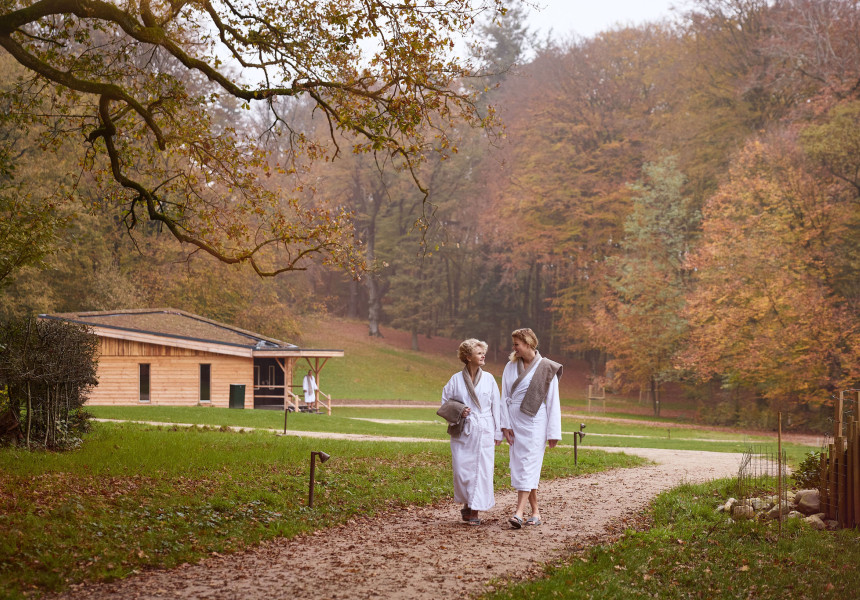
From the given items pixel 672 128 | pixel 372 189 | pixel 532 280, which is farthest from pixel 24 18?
pixel 532 280

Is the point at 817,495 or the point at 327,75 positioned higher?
the point at 327,75

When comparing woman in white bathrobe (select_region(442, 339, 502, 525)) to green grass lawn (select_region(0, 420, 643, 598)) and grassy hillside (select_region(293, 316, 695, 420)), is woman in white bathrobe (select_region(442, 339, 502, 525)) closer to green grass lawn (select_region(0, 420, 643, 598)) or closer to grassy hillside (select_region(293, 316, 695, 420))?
green grass lawn (select_region(0, 420, 643, 598))

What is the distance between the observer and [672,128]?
43.1 m

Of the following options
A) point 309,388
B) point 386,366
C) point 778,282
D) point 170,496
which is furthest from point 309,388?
point 170,496

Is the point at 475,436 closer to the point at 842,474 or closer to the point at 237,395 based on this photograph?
the point at 842,474

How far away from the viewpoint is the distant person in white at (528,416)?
864 cm

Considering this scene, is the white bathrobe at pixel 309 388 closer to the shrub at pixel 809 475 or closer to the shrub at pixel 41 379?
the shrub at pixel 41 379

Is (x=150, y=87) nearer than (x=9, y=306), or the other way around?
(x=150, y=87)

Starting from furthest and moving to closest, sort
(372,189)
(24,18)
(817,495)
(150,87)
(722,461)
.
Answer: (372,189) < (722,461) < (150,87) < (24,18) < (817,495)

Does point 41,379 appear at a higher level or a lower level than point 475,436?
higher

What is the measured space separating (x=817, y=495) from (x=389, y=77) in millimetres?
7356

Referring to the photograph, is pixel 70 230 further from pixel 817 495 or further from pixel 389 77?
pixel 817 495

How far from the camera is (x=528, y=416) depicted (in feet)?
28.6

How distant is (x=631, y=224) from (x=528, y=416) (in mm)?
33435
